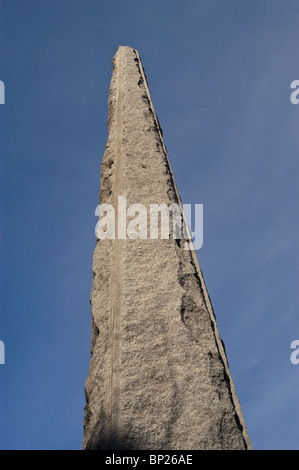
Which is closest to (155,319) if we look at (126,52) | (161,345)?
(161,345)

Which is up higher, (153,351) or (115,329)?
(115,329)

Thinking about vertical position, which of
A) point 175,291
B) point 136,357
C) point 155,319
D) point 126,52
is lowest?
point 136,357

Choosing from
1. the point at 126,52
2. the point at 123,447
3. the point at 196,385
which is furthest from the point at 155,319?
the point at 126,52

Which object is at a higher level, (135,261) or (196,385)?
(135,261)

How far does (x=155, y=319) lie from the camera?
10.5 feet

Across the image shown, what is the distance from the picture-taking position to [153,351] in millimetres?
3047

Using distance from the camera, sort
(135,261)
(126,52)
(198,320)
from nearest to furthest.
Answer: (198,320) < (135,261) < (126,52)

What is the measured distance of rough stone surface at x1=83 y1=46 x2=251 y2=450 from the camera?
274 centimetres

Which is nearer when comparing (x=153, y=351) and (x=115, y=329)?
(x=153, y=351)

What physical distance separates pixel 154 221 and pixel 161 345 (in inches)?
41.6

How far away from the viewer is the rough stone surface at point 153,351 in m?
2.74
